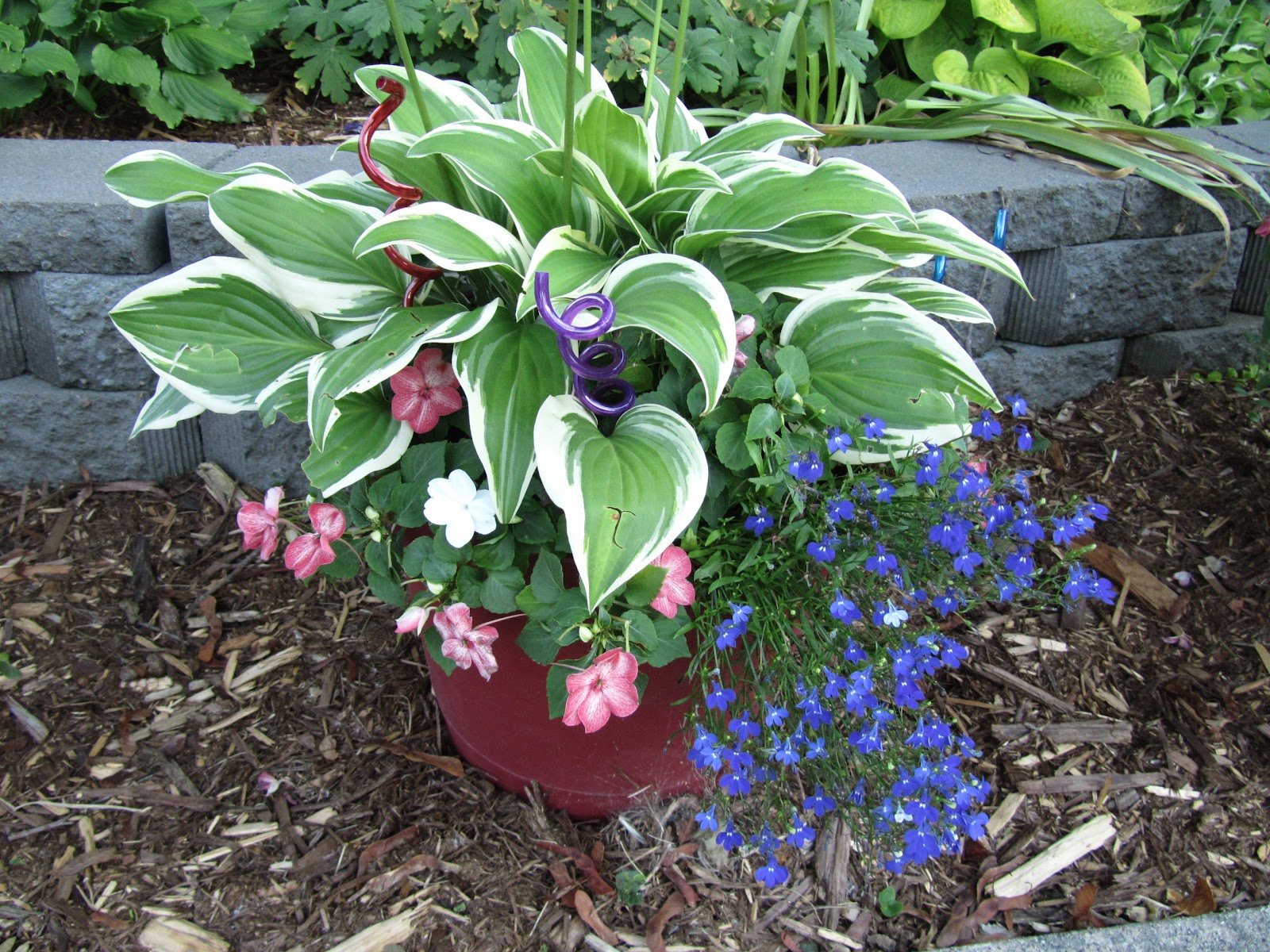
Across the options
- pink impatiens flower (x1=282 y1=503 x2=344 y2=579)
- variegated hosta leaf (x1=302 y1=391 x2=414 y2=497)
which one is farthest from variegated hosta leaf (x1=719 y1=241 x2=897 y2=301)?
pink impatiens flower (x1=282 y1=503 x2=344 y2=579)

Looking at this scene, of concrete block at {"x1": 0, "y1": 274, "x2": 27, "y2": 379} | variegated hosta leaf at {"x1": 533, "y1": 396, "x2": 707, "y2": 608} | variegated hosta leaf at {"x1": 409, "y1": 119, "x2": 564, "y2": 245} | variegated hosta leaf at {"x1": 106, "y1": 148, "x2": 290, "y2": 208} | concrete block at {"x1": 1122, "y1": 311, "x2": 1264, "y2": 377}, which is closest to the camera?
variegated hosta leaf at {"x1": 533, "y1": 396, "x2": 707, "y2": 608}

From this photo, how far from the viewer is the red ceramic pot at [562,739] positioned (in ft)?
4.43

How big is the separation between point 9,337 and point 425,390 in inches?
52.5

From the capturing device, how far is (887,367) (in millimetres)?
1273

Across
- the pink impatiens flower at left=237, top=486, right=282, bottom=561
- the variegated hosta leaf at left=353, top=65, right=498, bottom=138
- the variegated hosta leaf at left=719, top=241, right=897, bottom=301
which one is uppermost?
the variegated hosta leaf at left=353, top=65, right=498, bottom=138

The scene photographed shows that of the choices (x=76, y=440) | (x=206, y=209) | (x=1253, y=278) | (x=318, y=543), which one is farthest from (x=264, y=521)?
(x=1253, y=278)

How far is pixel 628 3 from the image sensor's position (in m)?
2.10

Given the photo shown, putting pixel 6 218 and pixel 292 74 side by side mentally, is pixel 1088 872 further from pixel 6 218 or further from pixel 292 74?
pixel 292 74

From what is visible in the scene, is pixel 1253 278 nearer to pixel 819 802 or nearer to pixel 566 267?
pixel 819 802

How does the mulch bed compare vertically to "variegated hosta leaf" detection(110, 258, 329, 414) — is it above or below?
below

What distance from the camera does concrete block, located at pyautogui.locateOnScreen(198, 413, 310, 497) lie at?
2.07 m

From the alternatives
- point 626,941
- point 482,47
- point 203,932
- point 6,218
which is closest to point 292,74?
point 482,47

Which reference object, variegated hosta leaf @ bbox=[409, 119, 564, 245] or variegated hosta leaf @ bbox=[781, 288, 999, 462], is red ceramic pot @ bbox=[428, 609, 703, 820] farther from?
variegated hosta leaf @ bbox=[409, 119, 564, 245]

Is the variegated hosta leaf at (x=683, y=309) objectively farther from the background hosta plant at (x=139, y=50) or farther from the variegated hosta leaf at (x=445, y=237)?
the background hosta plant at (x=139, y=50)
